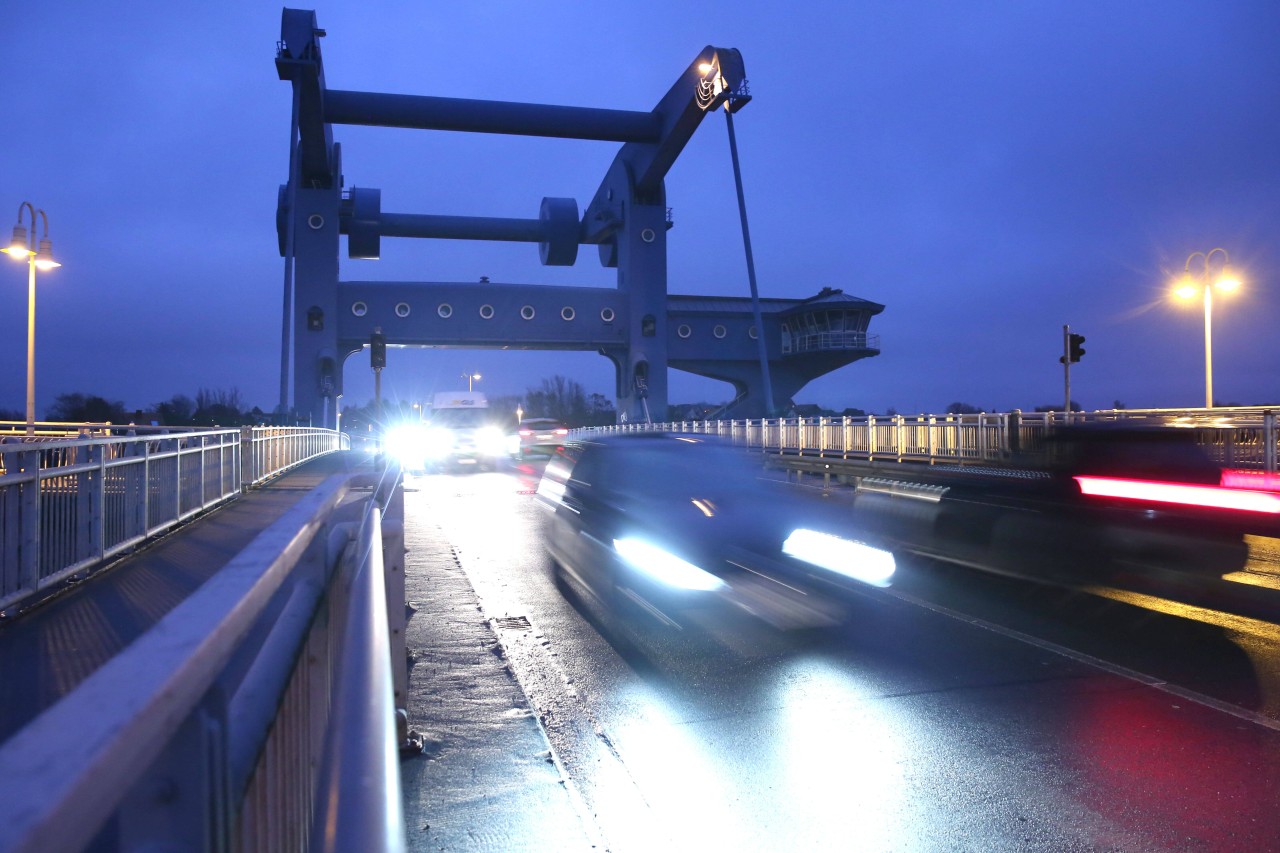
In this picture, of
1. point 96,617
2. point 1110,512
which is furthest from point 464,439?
point 1110,512

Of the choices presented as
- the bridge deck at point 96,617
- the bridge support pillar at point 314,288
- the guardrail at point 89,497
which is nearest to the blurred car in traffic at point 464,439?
the guardrail at point 89,497

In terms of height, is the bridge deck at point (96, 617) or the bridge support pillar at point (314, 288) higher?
the bridge support pillar at point (314, 288)

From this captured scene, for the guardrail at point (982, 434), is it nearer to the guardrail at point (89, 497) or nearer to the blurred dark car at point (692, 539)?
the blurred dark car at point (692, 539)

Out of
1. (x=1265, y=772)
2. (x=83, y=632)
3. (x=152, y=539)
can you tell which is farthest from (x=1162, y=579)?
(x=152, y=539)

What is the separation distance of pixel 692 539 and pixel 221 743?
→ 726cm

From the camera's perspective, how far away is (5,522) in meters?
7.73

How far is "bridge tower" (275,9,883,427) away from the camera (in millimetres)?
51125

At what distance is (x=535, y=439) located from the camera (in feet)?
135

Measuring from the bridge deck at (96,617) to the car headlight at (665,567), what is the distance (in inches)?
124

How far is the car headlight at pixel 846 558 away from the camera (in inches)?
400

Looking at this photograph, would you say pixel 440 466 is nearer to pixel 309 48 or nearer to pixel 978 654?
pixel 309 48

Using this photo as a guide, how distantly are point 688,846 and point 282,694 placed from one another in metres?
2.50

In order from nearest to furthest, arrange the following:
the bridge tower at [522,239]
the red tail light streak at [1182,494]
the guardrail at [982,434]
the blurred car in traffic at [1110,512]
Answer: the red tail light streak at [1182,494] → the blurred car in traffic at [1110,512] → the guardrail at [982,434] → the bridge tower at [522,239]

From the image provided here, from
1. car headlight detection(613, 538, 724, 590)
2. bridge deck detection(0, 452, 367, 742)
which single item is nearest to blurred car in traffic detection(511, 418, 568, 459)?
bridge deck detection(0, 452, 367, 742)
